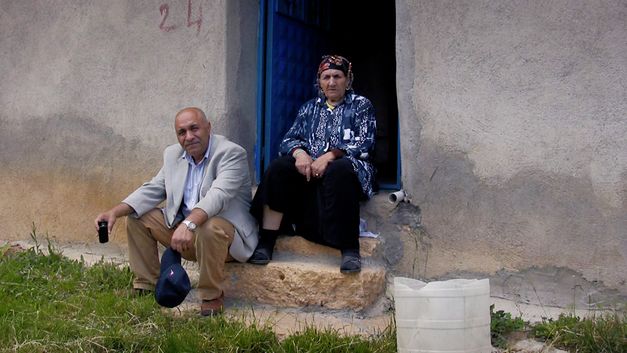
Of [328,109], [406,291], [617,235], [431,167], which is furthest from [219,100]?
[617,235]

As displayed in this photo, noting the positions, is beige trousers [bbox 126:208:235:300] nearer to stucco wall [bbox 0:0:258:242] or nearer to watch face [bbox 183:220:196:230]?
watch face [bbox 183:220:196:230]

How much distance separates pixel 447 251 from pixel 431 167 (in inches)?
19.9

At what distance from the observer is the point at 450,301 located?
3088mm

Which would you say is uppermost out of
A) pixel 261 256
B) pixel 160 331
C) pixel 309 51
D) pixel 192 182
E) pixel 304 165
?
pixel 309 51

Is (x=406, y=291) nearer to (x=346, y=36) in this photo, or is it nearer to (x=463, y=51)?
(x=463, y=51)

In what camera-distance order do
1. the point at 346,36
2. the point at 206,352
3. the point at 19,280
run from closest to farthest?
the point at 206,352 < the point at 19,280 < the point at 346,36

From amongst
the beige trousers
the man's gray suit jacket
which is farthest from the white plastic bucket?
the man's gray suit jacket

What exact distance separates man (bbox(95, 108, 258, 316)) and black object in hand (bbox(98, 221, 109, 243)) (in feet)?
0.12

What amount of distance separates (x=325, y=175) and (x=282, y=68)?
125 cm

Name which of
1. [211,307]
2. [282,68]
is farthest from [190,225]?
[282,68]

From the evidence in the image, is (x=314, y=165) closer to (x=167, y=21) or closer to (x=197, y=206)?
(x=197, y=206)

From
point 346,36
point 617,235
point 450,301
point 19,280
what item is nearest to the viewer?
point 450,301

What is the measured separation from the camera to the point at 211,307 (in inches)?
163

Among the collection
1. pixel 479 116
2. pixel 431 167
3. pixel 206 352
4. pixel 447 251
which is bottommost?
pixel 206 352
